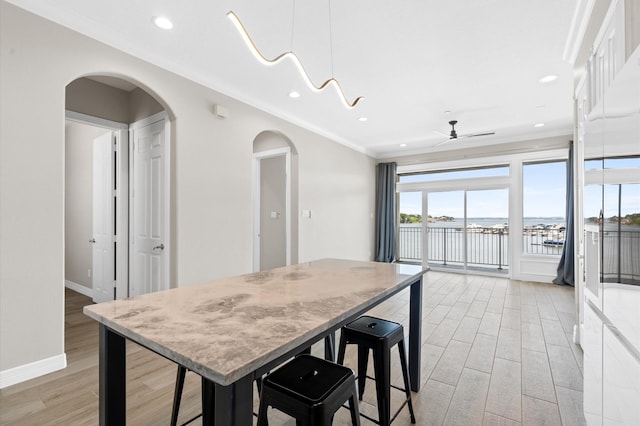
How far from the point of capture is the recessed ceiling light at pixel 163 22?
2.38 m

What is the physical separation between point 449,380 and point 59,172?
11.0 feet

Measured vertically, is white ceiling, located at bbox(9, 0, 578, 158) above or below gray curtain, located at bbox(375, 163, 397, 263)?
above

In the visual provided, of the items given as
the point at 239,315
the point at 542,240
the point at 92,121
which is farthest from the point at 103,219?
the point at 542,240

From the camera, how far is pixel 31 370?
2168 mm

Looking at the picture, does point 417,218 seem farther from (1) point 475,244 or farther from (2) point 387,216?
(1) point 475,244

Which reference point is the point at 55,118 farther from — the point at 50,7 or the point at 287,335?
the point at 287,335

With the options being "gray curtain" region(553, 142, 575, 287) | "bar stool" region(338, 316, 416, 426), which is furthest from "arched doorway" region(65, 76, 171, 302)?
"gray curtain" region(553, 142, 575, 287)

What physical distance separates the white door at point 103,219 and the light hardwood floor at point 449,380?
448 millimetres

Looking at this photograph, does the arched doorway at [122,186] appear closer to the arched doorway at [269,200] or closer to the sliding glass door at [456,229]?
the arched doorway at [269,200]

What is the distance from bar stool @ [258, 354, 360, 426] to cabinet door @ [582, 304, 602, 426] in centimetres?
102

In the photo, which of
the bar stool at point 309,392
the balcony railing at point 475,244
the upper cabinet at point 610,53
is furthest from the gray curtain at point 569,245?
the bar stool at point 309,392

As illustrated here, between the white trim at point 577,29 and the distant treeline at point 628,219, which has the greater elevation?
the white trim at point 577,29

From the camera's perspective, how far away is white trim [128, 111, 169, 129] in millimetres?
3225

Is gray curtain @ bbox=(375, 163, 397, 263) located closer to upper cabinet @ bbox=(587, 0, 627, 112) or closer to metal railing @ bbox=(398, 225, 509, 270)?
metal railing @ bbox=(398, 225, 509, 270)
